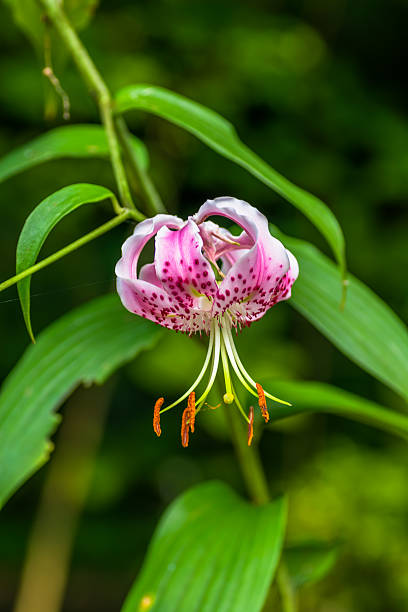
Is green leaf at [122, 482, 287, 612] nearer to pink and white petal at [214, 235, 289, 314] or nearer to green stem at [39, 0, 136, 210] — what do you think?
pink and white petal at [214, 235, 289, 314]

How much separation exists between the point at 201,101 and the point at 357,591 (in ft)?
5.17

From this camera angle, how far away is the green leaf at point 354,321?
2.20 ft

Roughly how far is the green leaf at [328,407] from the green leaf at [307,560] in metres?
0.24

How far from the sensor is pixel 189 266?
0.50 meters

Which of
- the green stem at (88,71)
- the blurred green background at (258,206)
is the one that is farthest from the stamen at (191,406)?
the blurred green background at (258,206)

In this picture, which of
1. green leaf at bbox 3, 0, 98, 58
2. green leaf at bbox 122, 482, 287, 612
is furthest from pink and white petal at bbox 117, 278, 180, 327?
green leaf at bbox 3, 0, 98, 58

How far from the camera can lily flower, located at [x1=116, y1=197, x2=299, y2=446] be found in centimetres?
48

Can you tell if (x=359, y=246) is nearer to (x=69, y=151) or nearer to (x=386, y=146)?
(x=386, y=146)

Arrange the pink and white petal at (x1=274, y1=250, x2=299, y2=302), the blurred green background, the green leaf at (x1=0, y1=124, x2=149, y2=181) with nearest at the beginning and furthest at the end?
the pink and white petal at (x1=274, y1=250, x2=299, y2=302) < the green leaf at (x1=0, y1=124, x2=149, y2=181) < the blurred green background

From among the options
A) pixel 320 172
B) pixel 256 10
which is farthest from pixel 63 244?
pixel 256 10

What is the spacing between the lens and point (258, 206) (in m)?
2.05

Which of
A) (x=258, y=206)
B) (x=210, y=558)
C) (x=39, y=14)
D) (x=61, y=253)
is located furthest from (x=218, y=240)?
(x=258, y=206)

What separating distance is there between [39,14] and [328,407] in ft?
1.95

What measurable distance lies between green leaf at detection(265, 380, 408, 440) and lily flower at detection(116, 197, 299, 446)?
0.12 meters
